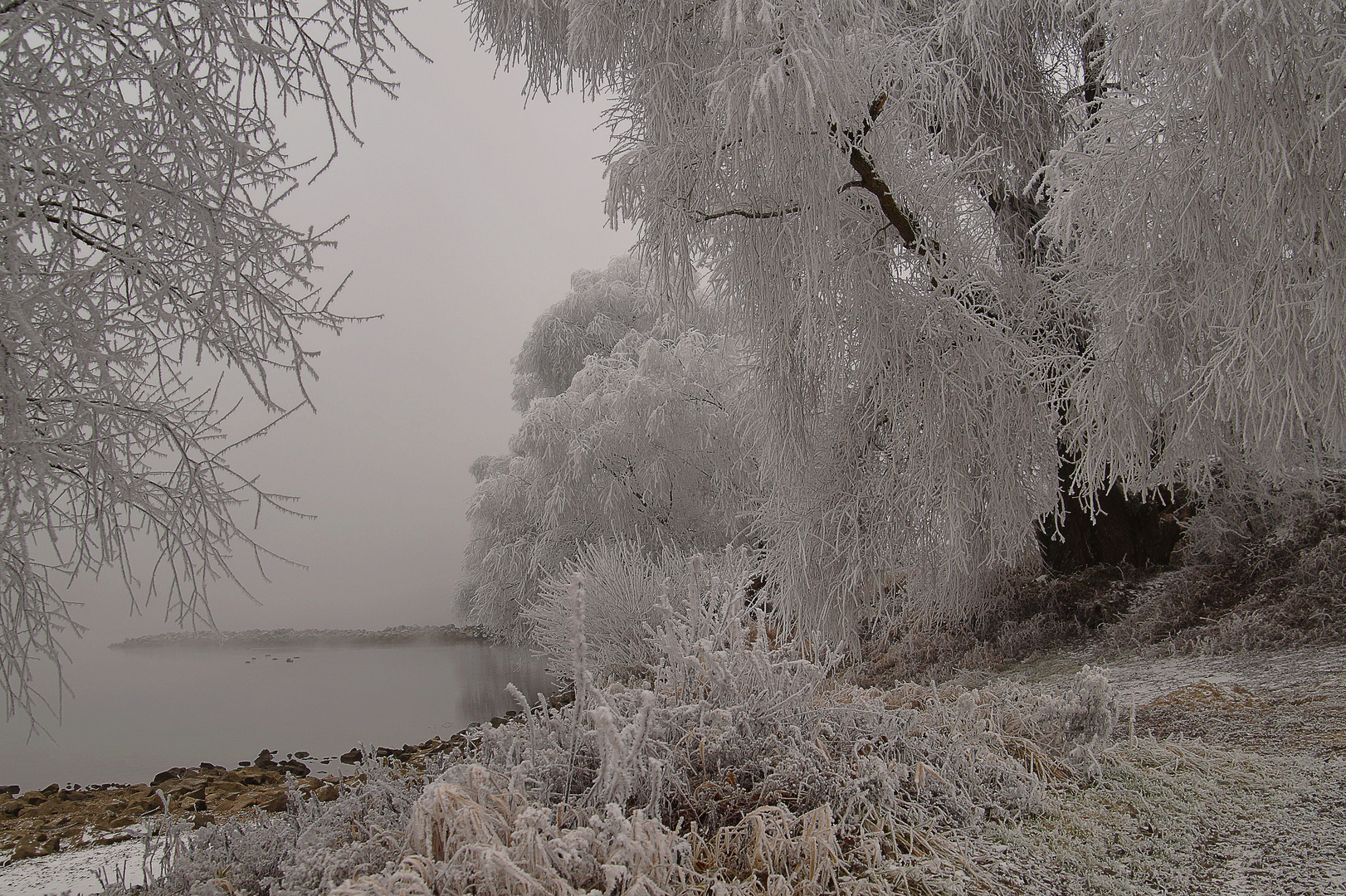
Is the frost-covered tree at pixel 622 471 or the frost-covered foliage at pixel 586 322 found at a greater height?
the frost-covered foliage at pixel 586 322

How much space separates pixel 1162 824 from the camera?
1.78 meters

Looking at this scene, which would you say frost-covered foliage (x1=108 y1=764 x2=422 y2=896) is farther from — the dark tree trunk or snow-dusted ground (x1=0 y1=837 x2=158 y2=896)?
the dark tree trunk

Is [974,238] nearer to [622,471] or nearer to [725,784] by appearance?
[725,784]

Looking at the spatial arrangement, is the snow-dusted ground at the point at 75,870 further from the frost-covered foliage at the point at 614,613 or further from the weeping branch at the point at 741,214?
the weeping branch at the point at 741,214

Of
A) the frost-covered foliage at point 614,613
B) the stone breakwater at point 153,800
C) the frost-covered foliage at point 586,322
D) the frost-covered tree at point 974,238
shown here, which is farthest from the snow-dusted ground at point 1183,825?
the frost-covered foliage at point 586,322

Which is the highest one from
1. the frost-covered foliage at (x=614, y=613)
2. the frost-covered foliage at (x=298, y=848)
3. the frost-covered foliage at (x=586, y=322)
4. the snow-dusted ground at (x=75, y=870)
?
the frost-covered foliage at (x=586, y=322)

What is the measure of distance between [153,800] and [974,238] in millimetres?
4971

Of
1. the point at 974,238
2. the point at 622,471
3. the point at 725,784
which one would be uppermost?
the point at 974,238

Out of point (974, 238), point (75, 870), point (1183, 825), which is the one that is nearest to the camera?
point (1183, 825)

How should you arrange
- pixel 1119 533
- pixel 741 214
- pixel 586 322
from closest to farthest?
pixel 741 214, pixel 1119 533, pixel 586 322

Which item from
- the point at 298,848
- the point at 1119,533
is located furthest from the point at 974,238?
the point at 298,848

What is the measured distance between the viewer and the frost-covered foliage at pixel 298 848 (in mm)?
1369

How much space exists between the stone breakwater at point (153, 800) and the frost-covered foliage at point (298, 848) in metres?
0.12

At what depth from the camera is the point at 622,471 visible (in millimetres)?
8930
